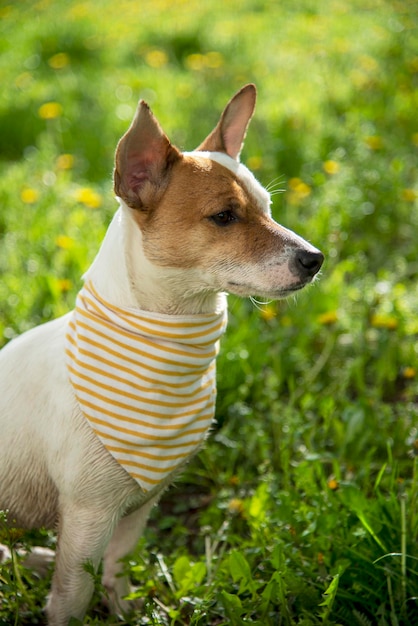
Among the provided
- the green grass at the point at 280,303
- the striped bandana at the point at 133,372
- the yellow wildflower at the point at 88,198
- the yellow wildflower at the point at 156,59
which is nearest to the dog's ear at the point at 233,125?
the striped bandana at the point at 133,372

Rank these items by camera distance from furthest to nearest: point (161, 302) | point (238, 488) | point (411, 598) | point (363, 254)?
point (363, 254)
point (238, 488)
point (161, 302)
point (411, 598)

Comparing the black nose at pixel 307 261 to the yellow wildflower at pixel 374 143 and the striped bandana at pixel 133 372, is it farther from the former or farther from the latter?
the yellow wildflower at pixel 374 143

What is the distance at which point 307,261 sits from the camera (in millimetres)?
1988

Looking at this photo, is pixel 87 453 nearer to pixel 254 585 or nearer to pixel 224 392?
pixel 254 585

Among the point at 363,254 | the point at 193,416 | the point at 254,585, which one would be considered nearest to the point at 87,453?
the point at 193,416

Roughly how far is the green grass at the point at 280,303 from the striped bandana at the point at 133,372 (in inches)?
13.5

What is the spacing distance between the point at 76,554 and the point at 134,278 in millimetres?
764

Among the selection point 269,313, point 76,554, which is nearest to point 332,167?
point 269,313

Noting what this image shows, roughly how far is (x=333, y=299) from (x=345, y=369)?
341mm

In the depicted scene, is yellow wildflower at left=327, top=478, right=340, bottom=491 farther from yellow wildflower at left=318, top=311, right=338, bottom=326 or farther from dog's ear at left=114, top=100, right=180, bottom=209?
dog's ear at left=114, top=100, right=180, bottom=209

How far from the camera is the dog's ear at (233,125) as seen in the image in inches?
88.5

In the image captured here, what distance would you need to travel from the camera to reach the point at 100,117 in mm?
5121

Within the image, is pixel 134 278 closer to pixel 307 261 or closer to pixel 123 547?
pixel 307 261

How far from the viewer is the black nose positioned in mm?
1990
